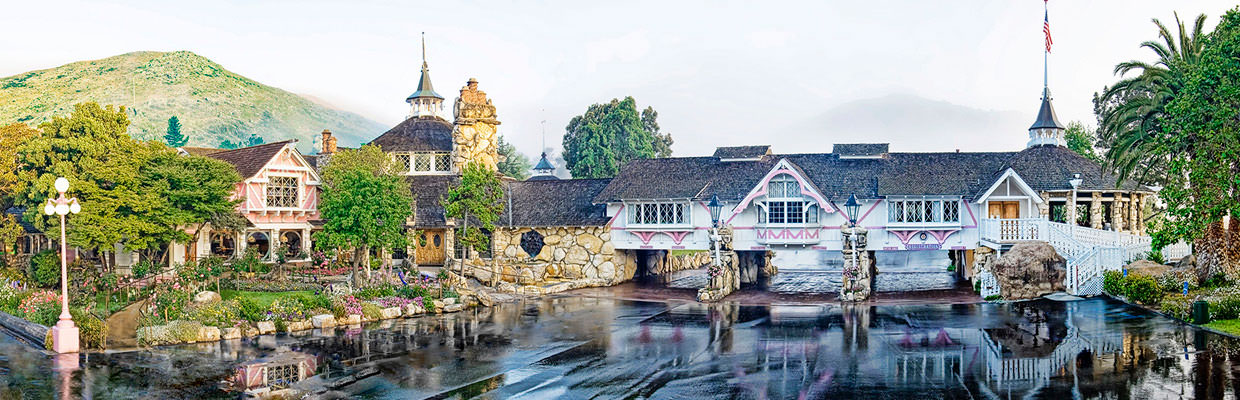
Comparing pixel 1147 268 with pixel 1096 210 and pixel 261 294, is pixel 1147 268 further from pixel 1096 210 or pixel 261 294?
pixel 261 294

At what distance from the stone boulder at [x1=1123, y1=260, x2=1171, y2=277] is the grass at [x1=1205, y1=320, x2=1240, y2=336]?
599cm

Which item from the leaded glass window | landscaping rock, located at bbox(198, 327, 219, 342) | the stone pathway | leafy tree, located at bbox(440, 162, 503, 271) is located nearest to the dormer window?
the leaded glass window

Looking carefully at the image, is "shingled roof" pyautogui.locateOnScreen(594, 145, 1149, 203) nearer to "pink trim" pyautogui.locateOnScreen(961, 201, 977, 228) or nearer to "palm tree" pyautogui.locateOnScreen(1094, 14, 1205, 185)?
"pink trim" pyautogui.locateOnScreen(961, 201, 977, 228)

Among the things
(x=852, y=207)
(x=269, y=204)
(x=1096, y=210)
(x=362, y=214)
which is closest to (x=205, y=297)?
(x=362, y=214)

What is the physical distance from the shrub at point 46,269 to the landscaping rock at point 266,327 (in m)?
15.3

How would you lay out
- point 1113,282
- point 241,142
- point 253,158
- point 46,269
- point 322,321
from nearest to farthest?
point 322,321
point 1113,282
point 46,269
point 253,158
point 241,142

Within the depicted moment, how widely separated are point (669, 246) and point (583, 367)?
1964 cm

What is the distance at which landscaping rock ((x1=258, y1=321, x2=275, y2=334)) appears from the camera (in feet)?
81.9

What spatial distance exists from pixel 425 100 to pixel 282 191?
20.1 m

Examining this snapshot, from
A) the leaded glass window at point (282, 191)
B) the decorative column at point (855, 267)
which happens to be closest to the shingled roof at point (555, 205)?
the leaded glass window at point (282, 191)

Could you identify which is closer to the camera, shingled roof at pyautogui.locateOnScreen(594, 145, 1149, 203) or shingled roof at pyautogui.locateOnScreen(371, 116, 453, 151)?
shingled roof at pyautogui.locateOnScreen(594, 145, 1149, 203)

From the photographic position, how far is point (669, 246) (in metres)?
39.1

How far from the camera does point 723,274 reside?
3434cm

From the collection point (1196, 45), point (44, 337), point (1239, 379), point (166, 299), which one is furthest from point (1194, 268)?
point (44, 337)
